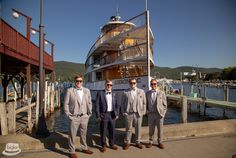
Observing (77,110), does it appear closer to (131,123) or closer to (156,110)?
(131,123)

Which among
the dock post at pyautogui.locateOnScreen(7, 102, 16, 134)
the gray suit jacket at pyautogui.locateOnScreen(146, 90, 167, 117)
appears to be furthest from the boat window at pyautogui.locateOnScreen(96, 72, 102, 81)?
the gray suit jacket at pyautogui.locateOnScreen(146, 90, 167, 117)

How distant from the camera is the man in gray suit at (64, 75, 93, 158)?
5270 millimetres

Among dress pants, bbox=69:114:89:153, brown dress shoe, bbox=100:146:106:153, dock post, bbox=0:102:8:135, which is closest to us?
dress pants, bbox=69:114:89:153

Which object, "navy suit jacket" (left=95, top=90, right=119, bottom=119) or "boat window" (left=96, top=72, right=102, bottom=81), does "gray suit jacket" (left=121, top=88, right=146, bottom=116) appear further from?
"boat window" (left=96, top=72, right=102, bottom=81)

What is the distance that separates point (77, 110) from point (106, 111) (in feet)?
2.61

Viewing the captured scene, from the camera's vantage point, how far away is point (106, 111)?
5730 millimetres


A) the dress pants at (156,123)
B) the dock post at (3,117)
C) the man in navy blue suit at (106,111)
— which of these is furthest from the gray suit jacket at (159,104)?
the dock post at (3,117)

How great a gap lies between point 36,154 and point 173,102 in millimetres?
24651

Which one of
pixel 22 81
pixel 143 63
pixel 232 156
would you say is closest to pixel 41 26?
pixel 232 156

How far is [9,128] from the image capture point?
22.7ft

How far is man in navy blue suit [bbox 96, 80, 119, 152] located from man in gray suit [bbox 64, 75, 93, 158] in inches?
13.4

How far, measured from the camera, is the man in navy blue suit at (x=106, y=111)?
5684 mm

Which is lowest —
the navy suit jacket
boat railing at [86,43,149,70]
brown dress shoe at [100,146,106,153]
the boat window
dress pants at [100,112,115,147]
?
brown dress shoe at [100,146,106,153]

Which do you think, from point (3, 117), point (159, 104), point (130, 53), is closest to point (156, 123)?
point (159, 104)
